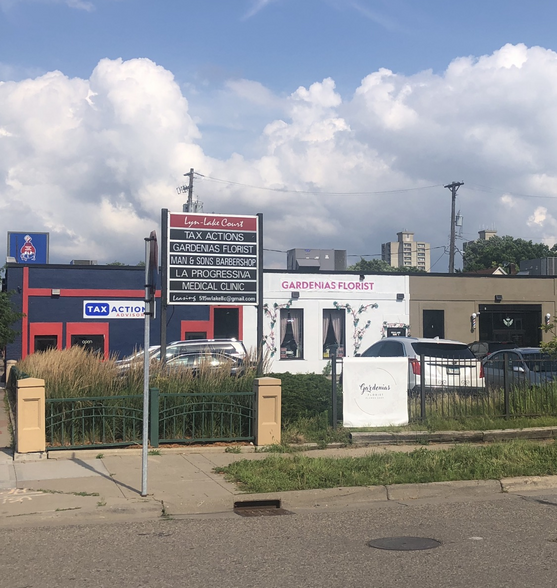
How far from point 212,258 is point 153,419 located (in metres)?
5.85

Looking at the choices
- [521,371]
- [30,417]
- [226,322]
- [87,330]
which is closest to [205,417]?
[30,417]

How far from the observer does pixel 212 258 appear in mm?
16688

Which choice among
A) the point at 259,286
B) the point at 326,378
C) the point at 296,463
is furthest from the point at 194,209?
the point at 296,463

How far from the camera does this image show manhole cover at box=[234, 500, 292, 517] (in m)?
8.28

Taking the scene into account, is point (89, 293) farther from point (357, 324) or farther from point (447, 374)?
point (447, 374)

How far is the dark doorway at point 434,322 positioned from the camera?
32.6 meters

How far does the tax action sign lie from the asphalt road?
882 centimetres

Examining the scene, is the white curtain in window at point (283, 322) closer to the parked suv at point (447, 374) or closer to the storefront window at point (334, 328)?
the storefront window at point (334, 328)

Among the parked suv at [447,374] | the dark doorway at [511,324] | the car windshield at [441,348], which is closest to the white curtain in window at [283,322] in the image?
the dark doorway at [511,324]

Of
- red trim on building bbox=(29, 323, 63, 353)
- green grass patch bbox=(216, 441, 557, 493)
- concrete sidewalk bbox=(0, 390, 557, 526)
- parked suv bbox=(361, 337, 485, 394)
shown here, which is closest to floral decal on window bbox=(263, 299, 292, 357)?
red trim on building bbox=(29, 323, 63, 353)

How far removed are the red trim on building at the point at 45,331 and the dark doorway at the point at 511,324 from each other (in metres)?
18.8

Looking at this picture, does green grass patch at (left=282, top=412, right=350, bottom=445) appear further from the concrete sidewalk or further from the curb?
the curb

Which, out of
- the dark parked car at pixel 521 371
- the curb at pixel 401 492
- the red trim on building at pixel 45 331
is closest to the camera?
the curb at pixel 401 492

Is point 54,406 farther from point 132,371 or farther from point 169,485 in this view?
point 169,485
